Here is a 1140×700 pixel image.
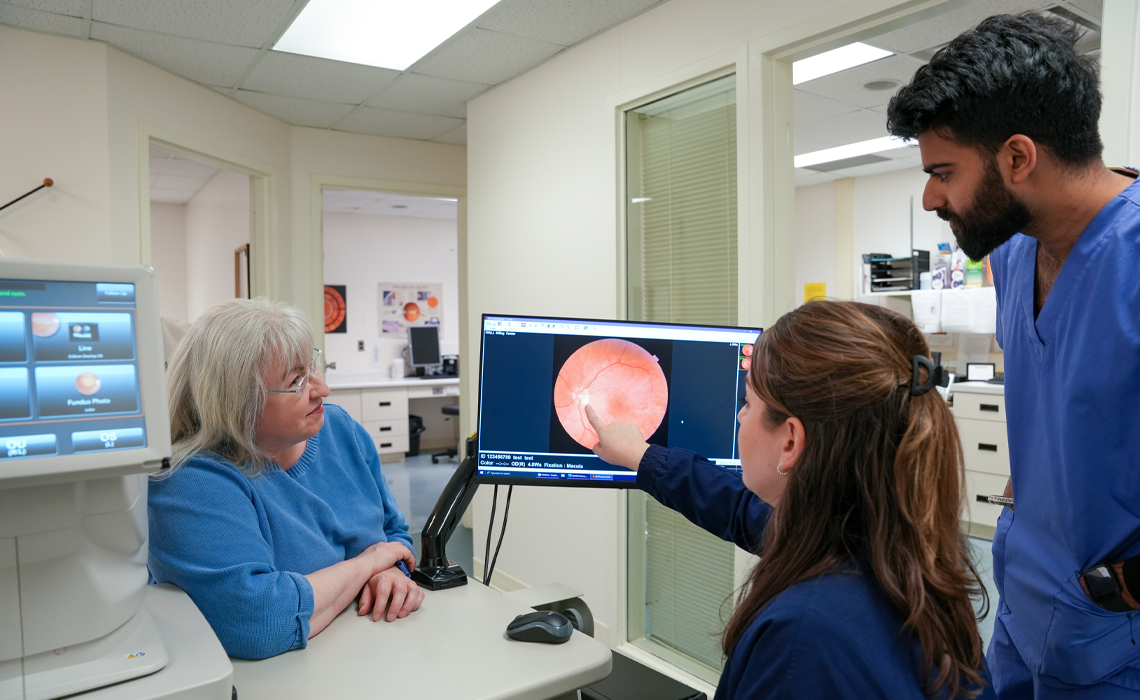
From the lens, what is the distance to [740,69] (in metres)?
2.42

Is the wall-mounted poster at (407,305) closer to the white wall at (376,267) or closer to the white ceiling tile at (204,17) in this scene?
the white wall at (376,267)

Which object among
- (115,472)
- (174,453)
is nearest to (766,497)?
(115,472)

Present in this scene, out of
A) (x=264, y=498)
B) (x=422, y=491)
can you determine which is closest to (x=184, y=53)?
(x=264, y=498)

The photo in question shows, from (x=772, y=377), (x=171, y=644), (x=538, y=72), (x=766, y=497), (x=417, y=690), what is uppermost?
(x=538, y=72)

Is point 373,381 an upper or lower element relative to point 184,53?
lower

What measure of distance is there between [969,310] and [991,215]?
4.04 m

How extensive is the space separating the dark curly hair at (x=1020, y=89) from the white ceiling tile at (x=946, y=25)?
1740 mm

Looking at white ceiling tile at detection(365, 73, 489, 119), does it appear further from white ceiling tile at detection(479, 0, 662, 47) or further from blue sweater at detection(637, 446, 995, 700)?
blue sweater at detection(637, 446, 995, 700)

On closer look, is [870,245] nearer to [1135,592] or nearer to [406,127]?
[406,127]

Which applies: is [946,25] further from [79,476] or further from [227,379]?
[79,476]

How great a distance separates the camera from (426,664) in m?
1.13

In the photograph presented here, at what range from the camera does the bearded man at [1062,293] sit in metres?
1.05

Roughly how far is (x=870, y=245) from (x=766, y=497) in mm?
5737

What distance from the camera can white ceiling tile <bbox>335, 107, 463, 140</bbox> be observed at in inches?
164
